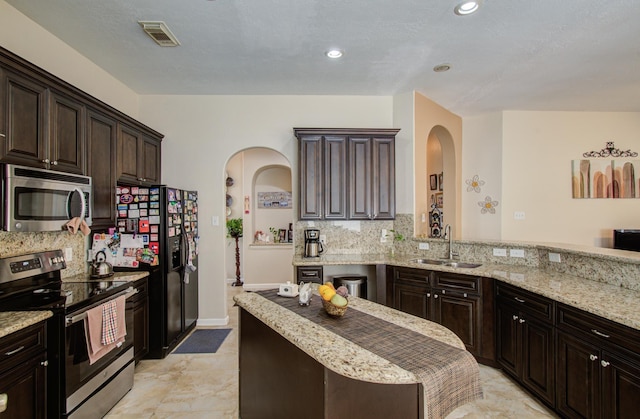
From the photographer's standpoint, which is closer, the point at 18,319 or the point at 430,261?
the point at 18,319

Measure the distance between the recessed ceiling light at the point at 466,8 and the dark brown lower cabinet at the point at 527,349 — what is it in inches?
91.1

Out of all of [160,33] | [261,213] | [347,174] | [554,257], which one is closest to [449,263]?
[554,257]

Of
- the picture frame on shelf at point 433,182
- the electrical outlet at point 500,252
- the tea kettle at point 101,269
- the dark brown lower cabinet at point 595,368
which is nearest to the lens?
the dark brown lower cabinet at point 595,368

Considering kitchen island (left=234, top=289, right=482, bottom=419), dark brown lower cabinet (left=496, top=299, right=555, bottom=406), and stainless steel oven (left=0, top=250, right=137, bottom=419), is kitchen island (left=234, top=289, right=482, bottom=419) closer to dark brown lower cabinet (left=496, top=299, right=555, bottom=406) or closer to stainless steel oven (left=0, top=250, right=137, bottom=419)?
stainless steel oven (left=0, top=250, right=137, bottom=419)

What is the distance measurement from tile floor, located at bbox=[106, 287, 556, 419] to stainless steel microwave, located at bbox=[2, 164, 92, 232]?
1.47m

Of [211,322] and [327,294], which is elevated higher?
[327,294]

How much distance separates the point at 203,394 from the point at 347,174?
2.69 meters

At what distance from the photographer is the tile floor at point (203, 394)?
8.11 ft

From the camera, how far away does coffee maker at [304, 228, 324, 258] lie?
4145 millimetres

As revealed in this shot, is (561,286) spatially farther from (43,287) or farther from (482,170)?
(43,287)

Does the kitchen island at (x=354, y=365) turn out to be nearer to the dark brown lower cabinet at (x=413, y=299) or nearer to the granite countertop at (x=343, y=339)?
the granite countertop at (x=343, y=339)

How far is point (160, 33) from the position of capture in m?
2.81

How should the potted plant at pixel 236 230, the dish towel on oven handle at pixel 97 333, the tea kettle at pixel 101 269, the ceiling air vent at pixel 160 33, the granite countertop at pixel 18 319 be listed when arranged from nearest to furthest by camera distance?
1. the granite countertop at pixel 18 319
2. the dish towel on oven handle at pixel 97 333
3. the ceiling air vent at pixel 160 33
4. the tea kettle at pixel 101 269
5. the potted plant at pixel 236 230

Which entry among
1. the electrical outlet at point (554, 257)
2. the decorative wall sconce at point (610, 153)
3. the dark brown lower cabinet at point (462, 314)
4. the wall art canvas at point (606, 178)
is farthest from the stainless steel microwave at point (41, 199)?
the decorative wall sconce at point (610, 153)
